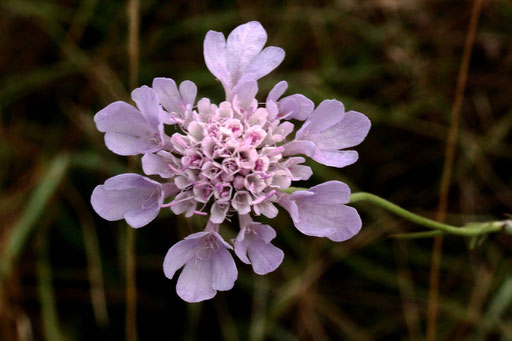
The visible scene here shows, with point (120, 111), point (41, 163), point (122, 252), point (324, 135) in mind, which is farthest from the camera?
point (41, 163)

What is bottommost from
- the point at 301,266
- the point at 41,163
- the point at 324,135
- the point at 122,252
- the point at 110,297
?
the point at 301,266

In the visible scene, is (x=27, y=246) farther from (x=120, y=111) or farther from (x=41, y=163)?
(x=120, y=111)

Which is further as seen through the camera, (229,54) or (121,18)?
(121,18)

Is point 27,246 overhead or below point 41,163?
below

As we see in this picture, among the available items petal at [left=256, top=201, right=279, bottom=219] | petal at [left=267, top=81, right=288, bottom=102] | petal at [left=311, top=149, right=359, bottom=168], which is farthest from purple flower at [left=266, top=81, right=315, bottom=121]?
petal at [left=256, top=201, right=279, bottom=219]

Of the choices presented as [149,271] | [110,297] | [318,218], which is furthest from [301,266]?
[318,218]

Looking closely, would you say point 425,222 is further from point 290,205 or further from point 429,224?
point 290,205

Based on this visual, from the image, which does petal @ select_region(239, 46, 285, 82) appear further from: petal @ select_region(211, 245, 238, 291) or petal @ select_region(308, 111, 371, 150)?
petal @ select_region(211, 245, 238, 291)
